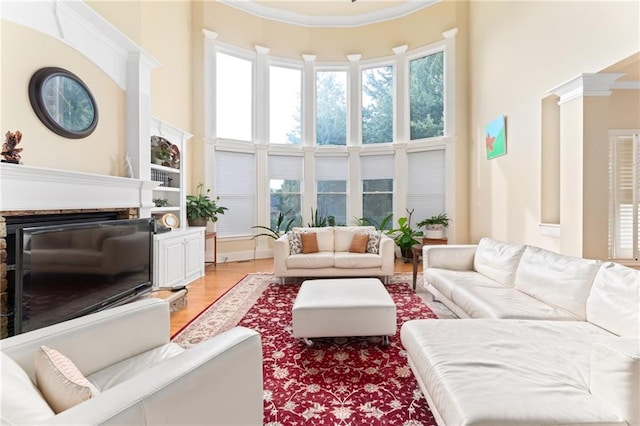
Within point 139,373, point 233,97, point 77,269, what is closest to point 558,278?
point 139,373

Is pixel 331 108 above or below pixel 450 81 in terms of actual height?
below

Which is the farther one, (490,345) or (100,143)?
(100,143)

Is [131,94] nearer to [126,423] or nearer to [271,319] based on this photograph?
[271,319]

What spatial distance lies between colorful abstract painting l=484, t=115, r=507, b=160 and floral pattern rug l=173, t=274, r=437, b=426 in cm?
299

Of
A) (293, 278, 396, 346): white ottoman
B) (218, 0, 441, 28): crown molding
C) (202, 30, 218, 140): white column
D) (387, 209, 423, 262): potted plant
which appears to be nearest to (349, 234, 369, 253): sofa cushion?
(387, 209, 423, 262): potted plant

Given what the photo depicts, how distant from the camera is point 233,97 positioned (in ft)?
19.6

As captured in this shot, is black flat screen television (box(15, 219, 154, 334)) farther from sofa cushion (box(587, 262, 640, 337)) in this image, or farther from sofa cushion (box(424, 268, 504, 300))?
sofa cushion (box(587, 262, 640, 337))

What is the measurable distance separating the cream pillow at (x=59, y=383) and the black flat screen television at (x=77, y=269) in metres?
1.51

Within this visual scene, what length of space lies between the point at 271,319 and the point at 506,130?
432cm

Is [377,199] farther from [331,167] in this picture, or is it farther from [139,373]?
[139,373]

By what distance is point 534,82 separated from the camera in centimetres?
382

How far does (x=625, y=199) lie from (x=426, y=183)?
2.87 meters

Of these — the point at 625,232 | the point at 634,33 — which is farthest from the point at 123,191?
the point at 625,232

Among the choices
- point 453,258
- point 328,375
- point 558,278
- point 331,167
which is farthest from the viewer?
point 331,167
